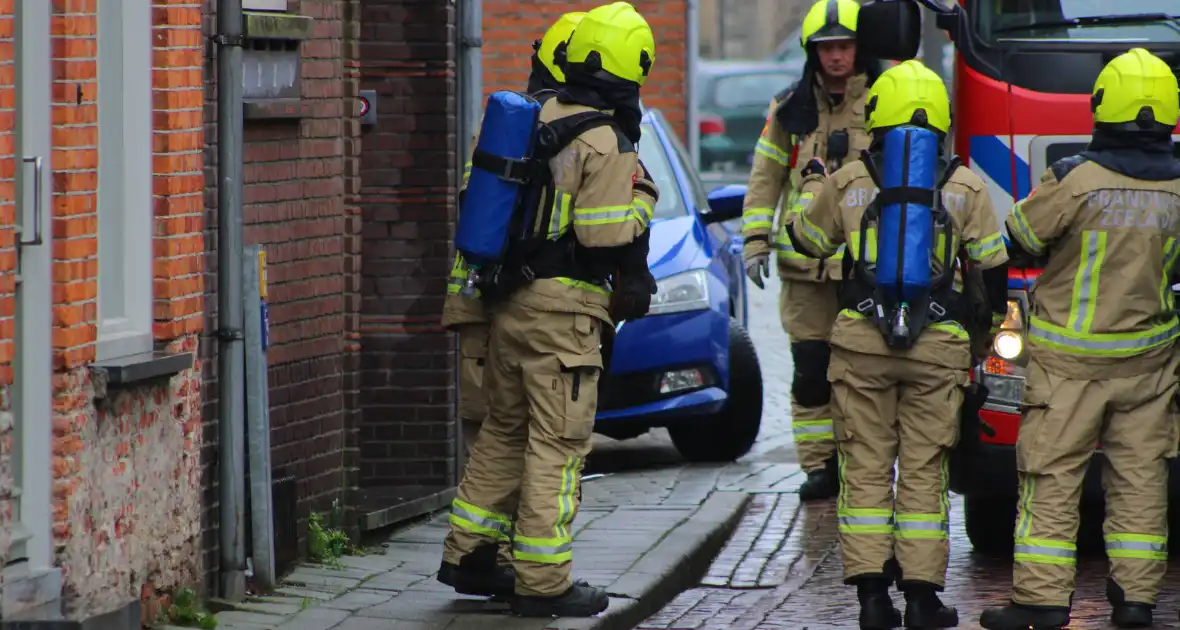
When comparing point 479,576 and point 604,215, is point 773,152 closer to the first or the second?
point 604,215

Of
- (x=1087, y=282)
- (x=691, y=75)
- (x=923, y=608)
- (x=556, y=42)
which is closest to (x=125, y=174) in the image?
(x=556, y=42)

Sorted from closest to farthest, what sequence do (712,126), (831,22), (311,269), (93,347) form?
(93,347), (311,269), (831,22), (712,126)

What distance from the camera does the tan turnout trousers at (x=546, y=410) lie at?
6.87m

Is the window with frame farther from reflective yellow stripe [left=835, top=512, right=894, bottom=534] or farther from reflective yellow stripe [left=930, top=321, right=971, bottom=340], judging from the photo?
reflective yellow stripe [left=930, top=321, right=971, bottom=340]

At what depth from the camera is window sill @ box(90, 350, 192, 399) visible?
20.1 feet

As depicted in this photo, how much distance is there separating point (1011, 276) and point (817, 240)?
111 centimetres

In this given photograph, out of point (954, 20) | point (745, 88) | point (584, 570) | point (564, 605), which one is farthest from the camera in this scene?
point (745, 88)

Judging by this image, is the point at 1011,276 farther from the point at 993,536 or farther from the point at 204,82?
the point at 204,82

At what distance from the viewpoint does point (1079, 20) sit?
8516mm

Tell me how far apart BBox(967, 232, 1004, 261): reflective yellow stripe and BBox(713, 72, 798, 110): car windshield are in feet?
75.5

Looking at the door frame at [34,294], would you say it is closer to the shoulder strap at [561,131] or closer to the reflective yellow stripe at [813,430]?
the shoulder strap at [561,131]

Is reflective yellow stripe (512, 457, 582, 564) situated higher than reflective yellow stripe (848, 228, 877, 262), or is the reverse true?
reflective yellow stripe (848, 228, 877, 262)

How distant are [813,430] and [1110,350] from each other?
2723 millimetres

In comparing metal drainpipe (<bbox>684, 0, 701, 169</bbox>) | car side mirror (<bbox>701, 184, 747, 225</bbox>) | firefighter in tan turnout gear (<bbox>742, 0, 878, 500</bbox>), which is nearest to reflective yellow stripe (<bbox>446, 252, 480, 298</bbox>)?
firefighter in tan turnout gear (<bbox>742, 0, 878, 500</bbox>)
